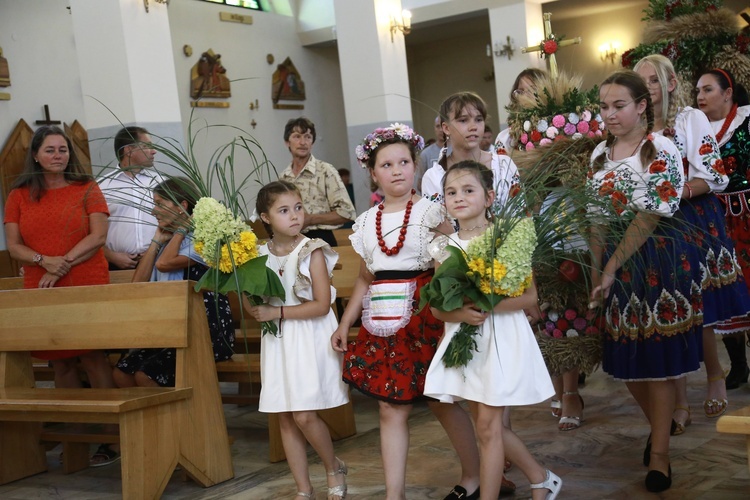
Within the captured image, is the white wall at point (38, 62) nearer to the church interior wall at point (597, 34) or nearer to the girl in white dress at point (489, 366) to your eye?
the church interior wall at point (597, 34)

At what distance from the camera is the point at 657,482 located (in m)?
3.11

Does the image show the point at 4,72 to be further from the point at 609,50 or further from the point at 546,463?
the point at 609,50

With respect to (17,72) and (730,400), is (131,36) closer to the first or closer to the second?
(17,72)

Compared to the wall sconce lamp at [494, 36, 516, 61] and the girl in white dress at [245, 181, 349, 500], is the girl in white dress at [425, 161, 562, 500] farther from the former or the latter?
the wall sconce lamp at [494, 36, 516, 61]

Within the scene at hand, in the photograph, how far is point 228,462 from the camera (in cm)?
390

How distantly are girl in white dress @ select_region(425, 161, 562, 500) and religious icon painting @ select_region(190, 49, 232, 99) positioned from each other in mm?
8510

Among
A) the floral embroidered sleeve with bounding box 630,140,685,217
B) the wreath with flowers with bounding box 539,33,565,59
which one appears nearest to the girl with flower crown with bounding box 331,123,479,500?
the floral embroidered sleeve with bounding box 630,140,685,217

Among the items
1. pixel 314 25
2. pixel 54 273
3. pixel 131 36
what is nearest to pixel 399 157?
pixel 54 273

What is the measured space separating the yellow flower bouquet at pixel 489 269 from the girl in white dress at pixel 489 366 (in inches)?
3.4

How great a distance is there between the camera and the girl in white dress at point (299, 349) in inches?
129

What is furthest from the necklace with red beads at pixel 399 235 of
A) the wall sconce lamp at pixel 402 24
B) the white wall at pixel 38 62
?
the white wall at pixel 38 62

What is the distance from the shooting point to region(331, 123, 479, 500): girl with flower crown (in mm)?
3041

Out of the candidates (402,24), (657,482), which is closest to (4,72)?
(402,24)

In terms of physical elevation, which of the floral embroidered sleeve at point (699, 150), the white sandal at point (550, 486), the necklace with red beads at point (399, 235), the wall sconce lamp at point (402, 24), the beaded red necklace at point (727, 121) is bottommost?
the white sandal at point (550, 486)
